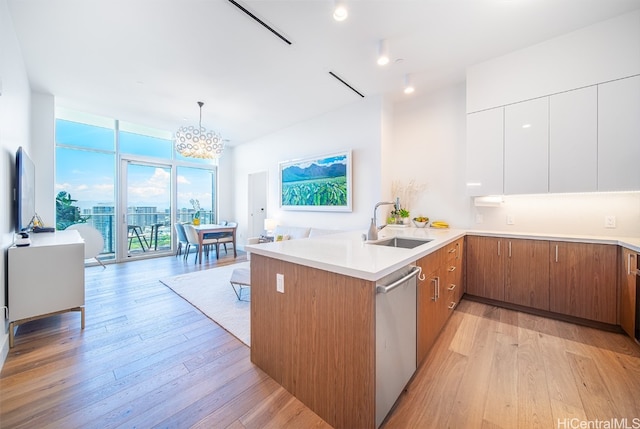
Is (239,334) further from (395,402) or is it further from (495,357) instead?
(495,357)

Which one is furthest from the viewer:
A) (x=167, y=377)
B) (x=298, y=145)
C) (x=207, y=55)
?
(x=298, y=145)

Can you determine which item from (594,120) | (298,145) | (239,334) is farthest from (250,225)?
(594,120)

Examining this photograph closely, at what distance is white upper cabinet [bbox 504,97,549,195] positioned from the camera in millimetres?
2563

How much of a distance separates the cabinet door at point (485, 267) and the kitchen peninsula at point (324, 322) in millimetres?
1591

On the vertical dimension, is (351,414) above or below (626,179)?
below

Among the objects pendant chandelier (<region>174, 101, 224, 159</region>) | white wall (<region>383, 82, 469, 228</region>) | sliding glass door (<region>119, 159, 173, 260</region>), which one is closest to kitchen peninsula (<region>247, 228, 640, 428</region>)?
white wall (<region>383, 82, 469, 228</region>)

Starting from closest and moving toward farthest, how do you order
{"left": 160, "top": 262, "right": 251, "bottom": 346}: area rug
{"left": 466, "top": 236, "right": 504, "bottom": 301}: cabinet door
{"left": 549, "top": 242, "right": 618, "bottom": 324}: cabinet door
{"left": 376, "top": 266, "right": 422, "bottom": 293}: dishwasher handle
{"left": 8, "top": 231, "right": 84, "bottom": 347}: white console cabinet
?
{"left": 376, "top": 266, "right": 422, "bottom": 293}: dishwasher handle
{"left": 8, "top": 231, "right": 84, "bottom": 347}: white console cabinet
{"left": 549, "top": 242, "right": 618, "bottom": 324}: cabinet door
{"left": 160, "top": 262, "right": 251, "bottom": 346}: area rug
{"left": 466, "top": 236, "right": 504, "bottom": 301}: cabinet door

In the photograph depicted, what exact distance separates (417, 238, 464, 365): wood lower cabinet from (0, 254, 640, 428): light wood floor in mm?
186

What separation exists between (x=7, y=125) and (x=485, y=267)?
5140 mm

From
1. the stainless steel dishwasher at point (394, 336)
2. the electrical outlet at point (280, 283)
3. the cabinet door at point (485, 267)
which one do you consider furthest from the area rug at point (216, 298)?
the cabinet door at point (485, 267)

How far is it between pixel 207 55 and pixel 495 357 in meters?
4.11

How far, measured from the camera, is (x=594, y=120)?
7.60 ft

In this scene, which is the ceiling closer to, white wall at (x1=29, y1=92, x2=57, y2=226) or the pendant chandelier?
white wall at (x1=29, y1=92, x2=57, y2=226)

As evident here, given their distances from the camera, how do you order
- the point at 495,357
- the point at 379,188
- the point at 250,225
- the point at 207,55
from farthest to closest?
the point at 250,225 < the point at 379,188 < the point at 207,55 < the point at 495,357
